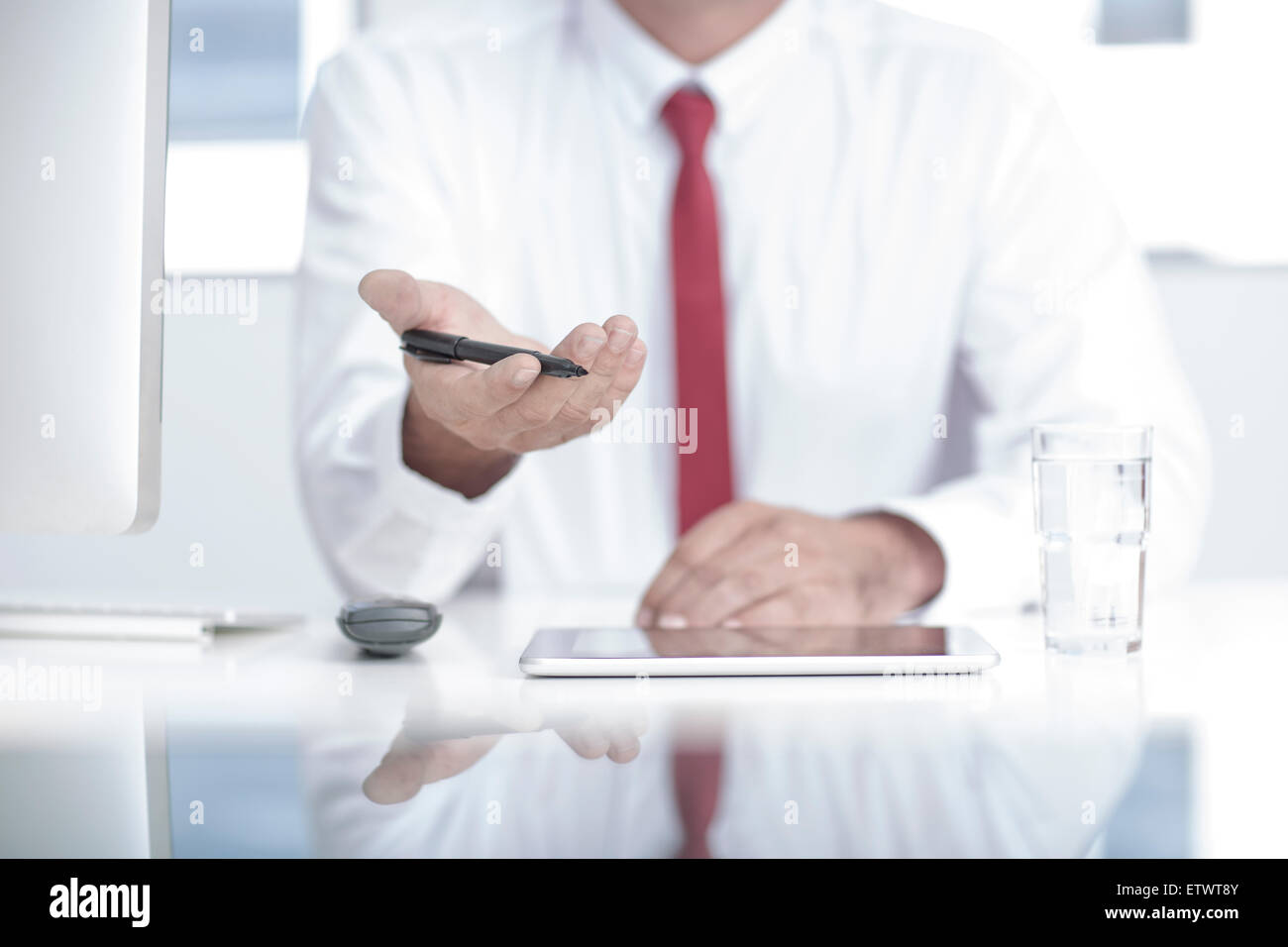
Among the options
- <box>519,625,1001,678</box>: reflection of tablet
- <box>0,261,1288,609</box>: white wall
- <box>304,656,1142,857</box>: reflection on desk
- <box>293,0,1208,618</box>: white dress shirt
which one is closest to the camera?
Result: <box>304,656,1142,857</box>: reflection on desk

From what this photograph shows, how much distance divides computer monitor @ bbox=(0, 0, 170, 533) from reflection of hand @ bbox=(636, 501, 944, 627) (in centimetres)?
36

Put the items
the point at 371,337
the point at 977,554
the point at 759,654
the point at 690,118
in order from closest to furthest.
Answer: the point at 759,654 < the point at 977,554 < the point at 371,337 < the point at 690,118

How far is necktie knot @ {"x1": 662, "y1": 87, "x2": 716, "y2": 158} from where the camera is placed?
1.29 metres

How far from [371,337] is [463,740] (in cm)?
81

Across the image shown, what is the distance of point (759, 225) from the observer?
1.43 m

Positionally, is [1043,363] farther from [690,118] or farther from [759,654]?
[759,654]

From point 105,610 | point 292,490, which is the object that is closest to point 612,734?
point 105,610

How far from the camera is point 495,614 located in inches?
35.9

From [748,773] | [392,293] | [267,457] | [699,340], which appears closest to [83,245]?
[392,293]

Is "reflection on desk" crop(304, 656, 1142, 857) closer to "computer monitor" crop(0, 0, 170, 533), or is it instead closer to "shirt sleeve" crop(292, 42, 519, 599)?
"computer monitor" crop(0, 0, 170, 533)

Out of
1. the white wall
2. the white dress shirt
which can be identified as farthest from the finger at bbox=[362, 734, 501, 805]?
the white wall

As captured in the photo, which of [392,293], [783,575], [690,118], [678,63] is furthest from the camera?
[678,63]

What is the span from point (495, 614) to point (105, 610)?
0.29 metres
